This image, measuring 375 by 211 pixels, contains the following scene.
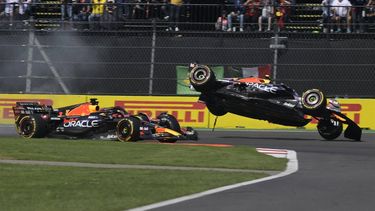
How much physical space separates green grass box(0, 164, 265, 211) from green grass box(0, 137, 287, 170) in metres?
1.30

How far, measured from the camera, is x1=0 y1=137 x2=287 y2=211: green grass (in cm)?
891

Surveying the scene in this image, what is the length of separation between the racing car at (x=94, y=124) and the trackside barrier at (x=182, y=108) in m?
5.27

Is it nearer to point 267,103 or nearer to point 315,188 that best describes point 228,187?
point 315,188

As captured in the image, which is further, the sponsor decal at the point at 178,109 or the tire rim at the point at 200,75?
the sponsor decal at the point at 178,109

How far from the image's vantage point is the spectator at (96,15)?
81.2 feet

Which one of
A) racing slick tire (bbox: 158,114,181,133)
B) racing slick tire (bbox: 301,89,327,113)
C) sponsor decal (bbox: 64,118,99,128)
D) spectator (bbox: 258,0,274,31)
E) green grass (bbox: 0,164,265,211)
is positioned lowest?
sponsor decal (bbox: 64,118,99,128)

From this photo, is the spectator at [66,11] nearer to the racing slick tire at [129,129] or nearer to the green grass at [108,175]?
the green grass at [108,175]

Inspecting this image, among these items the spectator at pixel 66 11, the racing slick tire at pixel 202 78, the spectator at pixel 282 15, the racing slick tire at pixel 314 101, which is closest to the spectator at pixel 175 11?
the spectator at pixel 282 15

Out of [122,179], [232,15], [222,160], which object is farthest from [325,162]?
[232,15]

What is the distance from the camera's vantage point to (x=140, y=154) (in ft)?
46.9

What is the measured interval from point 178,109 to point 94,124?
237 inches

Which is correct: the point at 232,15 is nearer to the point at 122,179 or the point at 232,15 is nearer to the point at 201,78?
the point at 201,78

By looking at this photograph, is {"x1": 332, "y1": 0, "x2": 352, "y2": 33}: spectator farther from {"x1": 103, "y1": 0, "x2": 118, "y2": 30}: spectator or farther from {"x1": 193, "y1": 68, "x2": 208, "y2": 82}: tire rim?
{"x1": 103, "y1": 0, "x2": 118, "y2": 30}: spectator

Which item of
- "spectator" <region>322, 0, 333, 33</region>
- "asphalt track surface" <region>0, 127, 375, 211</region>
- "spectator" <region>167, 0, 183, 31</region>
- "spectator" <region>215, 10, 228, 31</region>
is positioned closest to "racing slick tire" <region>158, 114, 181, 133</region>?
"asphalt track surface" <region>0, 127, 375, 211</region>
